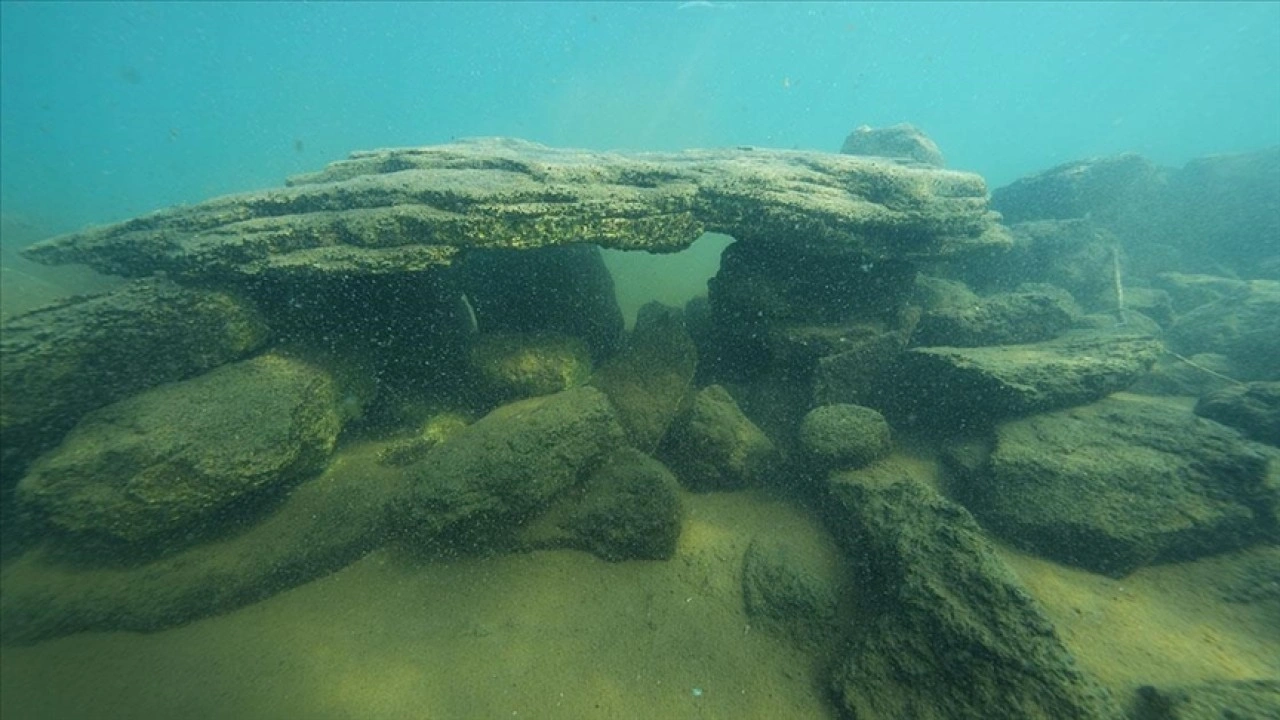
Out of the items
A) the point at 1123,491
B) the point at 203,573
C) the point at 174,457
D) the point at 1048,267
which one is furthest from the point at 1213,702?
the point at 1048,267

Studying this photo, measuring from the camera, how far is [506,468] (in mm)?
4184

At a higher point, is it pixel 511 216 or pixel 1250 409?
pixel 511 216

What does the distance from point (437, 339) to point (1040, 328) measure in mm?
8122

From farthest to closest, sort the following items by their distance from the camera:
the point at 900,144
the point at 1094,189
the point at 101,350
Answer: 1. the point at 900,144
2. the point at 1094,189
3. the point at 101,350

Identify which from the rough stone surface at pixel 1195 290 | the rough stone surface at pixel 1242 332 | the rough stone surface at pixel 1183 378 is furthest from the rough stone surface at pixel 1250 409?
the rough stone surface at pixel 1195 290

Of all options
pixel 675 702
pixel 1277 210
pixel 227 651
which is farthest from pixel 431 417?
pixel 1277 210

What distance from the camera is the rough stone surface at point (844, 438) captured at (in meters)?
4.86

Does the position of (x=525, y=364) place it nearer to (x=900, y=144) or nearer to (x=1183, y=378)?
(x=1183, y=378)

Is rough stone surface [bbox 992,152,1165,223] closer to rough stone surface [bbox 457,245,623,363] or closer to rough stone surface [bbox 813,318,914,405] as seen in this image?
rough stone surface [bbox 813,318,914,405]

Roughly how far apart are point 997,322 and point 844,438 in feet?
12.0

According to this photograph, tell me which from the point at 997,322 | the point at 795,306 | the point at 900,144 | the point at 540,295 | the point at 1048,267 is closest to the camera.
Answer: the point at 795,306

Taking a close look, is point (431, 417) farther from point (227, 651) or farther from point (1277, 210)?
point (1277, 210)

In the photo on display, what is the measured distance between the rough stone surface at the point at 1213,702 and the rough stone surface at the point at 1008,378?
8.46 ft

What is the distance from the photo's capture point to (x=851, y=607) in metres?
3.95
